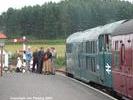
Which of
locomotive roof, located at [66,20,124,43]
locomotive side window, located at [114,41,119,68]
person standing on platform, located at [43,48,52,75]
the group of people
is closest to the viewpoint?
locomotive side window, located at [114,41,119,68]

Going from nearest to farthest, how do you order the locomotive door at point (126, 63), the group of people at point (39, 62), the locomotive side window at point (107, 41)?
the locomotive door at point (126, 63)
the locomotive side window at point (107, 41)
the group of people at point (39, 62)

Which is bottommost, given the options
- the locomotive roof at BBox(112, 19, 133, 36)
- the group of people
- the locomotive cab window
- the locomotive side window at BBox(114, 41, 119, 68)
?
the group of people

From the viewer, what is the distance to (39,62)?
134ft

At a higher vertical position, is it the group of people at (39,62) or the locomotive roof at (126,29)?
the locomotive roof at (126,29)

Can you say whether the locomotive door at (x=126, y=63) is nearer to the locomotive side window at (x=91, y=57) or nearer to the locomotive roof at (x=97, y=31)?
the locomotive roof at (x=97, y=31)

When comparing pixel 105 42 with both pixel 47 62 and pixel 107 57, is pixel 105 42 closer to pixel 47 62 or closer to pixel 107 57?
pixel 107 57

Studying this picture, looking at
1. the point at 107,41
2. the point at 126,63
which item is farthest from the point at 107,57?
the point at 126,63

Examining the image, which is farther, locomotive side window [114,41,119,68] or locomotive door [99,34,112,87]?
locomotive door [99,34,112,87]

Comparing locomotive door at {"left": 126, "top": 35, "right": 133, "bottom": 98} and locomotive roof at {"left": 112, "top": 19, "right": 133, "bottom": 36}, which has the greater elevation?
locomotive roof at {"left": 112, "top": 19, "right": 133, "bottom": 36}

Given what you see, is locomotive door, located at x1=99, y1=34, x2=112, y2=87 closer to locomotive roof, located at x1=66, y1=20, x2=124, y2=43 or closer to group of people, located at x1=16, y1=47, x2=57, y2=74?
locomotive roof, located at x1=66, y1=20, x2=124, y2=43

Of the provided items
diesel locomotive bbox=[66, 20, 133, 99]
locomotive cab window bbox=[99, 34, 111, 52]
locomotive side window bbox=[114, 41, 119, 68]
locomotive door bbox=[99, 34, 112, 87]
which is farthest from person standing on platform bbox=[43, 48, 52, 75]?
locomotive side window bbox=[114, 41, 119, 68]

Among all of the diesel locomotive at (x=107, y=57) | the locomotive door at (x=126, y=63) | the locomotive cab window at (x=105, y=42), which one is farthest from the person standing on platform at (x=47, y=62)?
the locomotive door at (x=126, y=63)

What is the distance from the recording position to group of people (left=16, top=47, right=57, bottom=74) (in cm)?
3934

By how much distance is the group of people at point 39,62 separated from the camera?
39.3 metres
